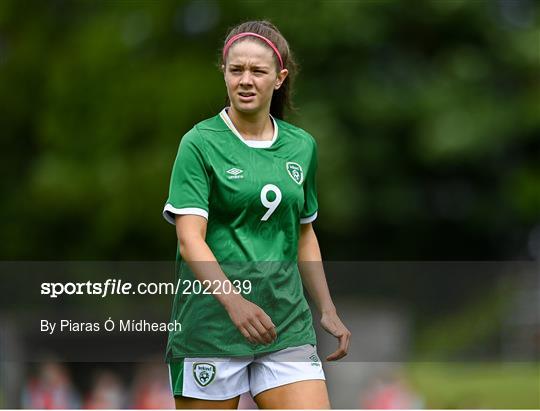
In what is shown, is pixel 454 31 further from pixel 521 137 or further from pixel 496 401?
pixel 496 401

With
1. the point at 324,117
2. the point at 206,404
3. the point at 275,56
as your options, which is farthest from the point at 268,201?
the point at 324,117

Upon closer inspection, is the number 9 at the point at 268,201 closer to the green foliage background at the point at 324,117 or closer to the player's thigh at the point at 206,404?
the player's thigh at the point at 206,404

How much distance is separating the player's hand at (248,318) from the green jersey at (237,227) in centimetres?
12

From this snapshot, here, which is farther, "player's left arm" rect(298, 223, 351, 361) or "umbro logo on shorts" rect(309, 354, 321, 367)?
"player's left arm" rect(298, 223, 351, 361)

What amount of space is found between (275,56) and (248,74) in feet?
0.41


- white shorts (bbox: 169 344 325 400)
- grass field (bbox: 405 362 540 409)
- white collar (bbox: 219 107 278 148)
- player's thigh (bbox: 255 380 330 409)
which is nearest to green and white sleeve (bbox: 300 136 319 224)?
white collar (bbox: 219 107 278 148)

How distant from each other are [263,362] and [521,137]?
16.9 meters

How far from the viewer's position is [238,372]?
4.48 m

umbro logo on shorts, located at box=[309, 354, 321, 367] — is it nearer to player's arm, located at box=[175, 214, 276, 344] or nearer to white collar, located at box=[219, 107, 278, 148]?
player's arm, located at box=[175, 214, 276, 344]

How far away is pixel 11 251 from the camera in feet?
62.3

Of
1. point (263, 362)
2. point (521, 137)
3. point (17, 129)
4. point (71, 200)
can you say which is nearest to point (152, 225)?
point (71, 200)

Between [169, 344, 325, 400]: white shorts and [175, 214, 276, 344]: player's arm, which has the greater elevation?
[175, 214, 276, 344]: player's arm

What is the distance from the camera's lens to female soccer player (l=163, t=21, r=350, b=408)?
4.36 m

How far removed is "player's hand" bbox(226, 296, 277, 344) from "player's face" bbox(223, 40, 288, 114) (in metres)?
0.63
